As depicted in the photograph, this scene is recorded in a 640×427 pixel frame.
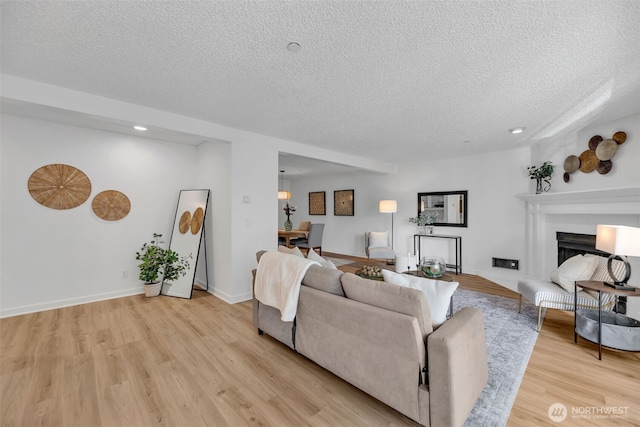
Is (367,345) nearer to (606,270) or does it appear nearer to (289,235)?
(606,270)

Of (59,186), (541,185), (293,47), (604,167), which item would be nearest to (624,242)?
(604,167)

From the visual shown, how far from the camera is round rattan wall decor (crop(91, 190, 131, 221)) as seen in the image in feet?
11.9

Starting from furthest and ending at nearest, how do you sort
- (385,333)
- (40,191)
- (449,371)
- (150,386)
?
(40,191) → (150,386) → (385,333) → (449,371)

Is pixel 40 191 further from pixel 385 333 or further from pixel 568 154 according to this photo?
pixel 568 154

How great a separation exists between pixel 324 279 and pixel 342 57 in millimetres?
1627


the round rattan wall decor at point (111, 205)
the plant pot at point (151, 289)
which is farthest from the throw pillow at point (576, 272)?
the round rattan wall decor at point (111, 205)

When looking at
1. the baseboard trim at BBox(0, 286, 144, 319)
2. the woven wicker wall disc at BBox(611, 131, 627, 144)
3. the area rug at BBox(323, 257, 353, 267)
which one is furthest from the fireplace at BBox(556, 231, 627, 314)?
the baseboard trim at BBox(0, 286, 144, 319)

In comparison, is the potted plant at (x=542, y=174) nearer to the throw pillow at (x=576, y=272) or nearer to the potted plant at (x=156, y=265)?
the throw pillow at (x=576, y=272)

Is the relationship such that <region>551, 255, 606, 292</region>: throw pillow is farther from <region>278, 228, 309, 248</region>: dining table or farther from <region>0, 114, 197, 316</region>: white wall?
<region>0, 114, 197, 316</region>: white wall

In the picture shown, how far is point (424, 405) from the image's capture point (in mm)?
1491

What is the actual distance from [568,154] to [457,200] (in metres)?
1.84

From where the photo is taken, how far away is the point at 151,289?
3852mm

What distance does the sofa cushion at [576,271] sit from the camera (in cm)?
282

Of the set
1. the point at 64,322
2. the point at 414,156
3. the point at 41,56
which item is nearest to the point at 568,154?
the point at 414,156
